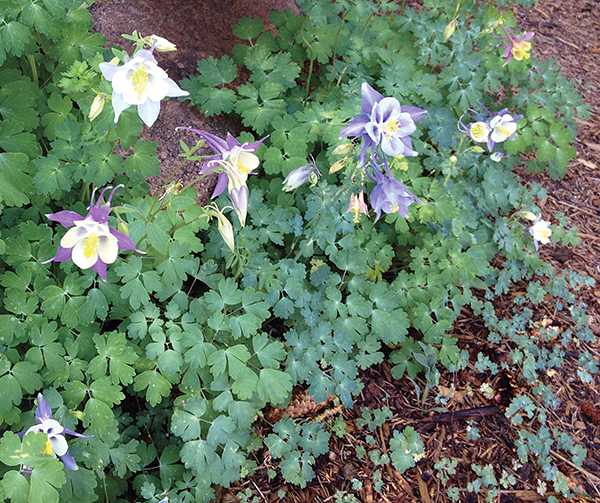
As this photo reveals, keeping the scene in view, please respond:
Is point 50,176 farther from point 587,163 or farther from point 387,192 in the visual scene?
point 587,163

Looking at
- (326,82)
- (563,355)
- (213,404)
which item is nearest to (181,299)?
(213,404)

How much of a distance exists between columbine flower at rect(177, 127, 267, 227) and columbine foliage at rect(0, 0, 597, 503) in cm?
2

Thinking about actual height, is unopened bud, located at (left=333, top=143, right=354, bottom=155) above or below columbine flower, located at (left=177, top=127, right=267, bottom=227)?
above

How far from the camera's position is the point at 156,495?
2.01 metres

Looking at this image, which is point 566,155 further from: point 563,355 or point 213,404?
point 213,404

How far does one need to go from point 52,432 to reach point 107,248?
2.25 feet

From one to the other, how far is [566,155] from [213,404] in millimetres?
2653

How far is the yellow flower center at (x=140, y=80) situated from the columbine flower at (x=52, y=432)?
110 centimetres

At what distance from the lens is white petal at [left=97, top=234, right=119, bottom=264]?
1620mm

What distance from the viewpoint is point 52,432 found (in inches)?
67.7

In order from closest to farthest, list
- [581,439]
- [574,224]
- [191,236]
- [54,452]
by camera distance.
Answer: [54,452] < [191,236] < [581,439] < [574,224]

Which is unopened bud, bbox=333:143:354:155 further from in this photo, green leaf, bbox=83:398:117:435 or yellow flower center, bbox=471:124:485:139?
green leaf, bbox=83:398:117:435

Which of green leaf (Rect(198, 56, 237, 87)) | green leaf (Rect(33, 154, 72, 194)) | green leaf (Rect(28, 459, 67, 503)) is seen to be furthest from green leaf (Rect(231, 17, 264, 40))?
green leaf (Rect(28, 459, 67, 503))

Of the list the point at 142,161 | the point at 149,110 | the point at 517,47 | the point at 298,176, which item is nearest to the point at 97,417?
the point at 142,161
